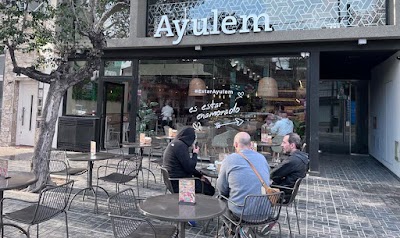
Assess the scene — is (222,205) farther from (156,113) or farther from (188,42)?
(156,113)

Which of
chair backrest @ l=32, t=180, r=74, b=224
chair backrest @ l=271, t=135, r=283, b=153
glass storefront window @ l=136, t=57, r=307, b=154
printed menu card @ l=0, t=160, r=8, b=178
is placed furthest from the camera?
glass storefront window @ l=136, t=57, r=307, b=154

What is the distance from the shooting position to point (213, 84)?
9.31m

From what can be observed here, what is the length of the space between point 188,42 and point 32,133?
7.31 meters

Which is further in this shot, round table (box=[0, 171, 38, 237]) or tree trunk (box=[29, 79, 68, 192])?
tree trunk (box=[29, 79, 68, 192])

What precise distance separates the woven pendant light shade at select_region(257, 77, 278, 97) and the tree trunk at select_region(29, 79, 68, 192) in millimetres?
5096

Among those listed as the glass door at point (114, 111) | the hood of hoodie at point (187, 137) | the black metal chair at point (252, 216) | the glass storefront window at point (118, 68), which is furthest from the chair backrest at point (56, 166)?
the glass door at point (114, 111)

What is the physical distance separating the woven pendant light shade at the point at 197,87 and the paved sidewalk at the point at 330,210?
272cm

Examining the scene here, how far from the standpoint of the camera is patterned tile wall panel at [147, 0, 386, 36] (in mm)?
7680

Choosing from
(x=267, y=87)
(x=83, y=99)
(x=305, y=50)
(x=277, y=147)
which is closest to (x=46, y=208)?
(x=277, y=147)

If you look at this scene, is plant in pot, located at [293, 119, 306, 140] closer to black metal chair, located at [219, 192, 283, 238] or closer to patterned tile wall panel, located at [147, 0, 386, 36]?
patterned tile wall panel, located at [147, 0, 386, 36]

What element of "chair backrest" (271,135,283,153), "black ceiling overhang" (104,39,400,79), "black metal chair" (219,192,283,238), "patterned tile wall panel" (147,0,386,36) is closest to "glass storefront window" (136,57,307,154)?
"black ceiling overhang" (104,39,400,79)

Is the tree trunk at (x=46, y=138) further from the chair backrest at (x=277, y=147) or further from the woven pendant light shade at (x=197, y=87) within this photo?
the chair backrest at (x=277, y=147)

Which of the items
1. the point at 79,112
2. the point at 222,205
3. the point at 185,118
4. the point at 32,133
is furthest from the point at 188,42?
the point at 32,133

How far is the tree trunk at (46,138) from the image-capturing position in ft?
19.0
